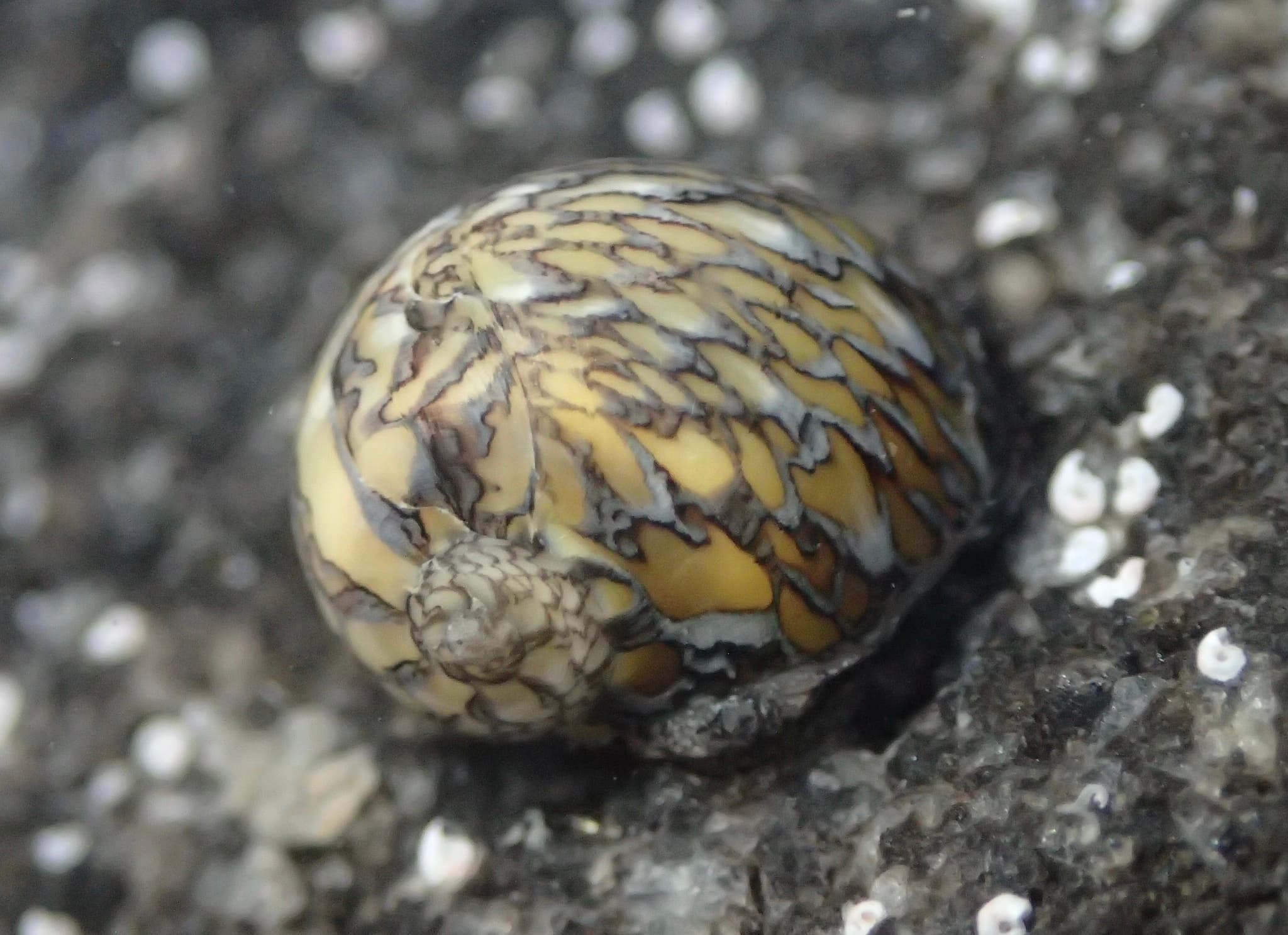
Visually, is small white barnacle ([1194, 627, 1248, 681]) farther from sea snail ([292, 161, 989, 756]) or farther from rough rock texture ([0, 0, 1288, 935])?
sea snail ([292, 161, 989, 756])

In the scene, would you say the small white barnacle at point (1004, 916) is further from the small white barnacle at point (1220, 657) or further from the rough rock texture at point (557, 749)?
the small white barnacle at point (1220, 657)

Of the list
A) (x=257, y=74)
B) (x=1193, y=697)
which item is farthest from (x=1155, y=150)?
(x=257, y=74)

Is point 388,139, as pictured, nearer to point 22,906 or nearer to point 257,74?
point 257,74

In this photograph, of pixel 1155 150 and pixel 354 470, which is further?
pixel 1155 150

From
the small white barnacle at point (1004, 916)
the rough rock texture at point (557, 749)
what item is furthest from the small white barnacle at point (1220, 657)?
the small white barnacle at point (1004, 916)

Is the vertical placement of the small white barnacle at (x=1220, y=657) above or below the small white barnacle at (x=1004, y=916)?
above

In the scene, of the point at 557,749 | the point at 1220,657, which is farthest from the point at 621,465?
the point at 1220,657

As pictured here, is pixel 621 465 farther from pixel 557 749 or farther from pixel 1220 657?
pixel 1220 657
